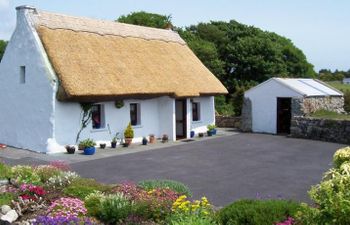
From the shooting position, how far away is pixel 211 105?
29.0 m

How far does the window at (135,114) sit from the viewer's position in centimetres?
2412

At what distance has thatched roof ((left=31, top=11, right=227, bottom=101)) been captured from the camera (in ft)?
67.0

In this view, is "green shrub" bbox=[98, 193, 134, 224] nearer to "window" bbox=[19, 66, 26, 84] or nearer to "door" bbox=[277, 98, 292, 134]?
"window" bbox=[19, 66, 26, 84]

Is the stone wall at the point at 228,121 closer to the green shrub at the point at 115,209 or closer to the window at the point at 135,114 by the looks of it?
the window at the point at 135,114

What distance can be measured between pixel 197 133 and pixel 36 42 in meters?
11.8

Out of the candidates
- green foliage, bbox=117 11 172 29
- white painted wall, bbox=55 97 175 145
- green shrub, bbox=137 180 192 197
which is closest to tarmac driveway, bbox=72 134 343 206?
green shrub, bbox=137 180 192 197

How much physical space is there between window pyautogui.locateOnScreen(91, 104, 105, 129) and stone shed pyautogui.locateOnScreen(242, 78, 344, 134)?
10976 mm

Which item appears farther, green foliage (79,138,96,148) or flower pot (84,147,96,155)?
green foliage (79,138,96,148)

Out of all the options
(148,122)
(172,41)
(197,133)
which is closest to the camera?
(148,122)

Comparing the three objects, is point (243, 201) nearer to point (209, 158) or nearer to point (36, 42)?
point (209, 158)

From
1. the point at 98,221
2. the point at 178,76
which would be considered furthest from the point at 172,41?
the point at 98,221

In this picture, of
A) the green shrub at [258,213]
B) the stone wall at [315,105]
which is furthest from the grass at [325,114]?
the green shrub at [258,213]

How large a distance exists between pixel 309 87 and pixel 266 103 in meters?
3.61

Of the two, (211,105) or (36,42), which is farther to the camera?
(211,105)
